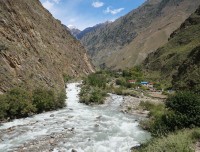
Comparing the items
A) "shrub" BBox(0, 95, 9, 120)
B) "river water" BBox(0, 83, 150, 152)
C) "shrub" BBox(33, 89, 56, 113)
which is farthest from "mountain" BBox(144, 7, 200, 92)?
"shrub" BBox(0, 95, 9, 120)

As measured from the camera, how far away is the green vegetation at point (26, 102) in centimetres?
2689

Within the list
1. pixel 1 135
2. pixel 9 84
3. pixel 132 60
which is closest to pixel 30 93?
pixel 9 84

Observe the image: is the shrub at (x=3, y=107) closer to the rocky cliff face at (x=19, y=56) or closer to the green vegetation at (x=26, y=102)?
the green vegetation at (x=26, y=102)

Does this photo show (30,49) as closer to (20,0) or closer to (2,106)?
(20,0)

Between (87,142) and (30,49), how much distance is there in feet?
85.7

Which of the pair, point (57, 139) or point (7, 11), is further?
point (7, 11)

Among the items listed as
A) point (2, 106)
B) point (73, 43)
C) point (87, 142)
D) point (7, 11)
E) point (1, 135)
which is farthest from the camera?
point (73, 43)

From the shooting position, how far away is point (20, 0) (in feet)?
169

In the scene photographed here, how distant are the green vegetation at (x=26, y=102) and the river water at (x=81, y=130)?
1117 millimetres

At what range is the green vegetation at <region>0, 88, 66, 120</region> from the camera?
26.9 m

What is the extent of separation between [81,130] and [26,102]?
825 centimetres

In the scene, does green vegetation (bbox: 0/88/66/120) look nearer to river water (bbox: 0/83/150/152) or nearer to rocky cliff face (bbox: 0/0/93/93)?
river water (bbox: 0/83/150/152)

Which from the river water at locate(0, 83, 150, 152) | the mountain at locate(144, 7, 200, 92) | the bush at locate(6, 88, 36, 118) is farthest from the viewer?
the mountain at locate(144, 7, 200, 92)

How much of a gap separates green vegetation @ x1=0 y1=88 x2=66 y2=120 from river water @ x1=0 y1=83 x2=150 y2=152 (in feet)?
3.67
